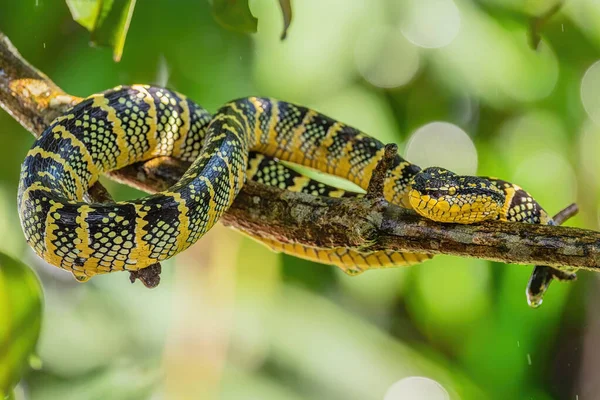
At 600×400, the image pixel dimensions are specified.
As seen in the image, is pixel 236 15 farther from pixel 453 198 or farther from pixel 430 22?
pixel 430 22

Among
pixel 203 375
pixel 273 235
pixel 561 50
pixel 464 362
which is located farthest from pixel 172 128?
pixel 561 50

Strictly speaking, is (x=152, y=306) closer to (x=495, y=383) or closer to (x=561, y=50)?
(x=495, y=383)

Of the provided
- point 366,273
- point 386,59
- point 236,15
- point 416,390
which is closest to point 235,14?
point 236,15

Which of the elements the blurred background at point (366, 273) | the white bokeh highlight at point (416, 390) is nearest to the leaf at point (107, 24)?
the blurred background at point (366, 273)

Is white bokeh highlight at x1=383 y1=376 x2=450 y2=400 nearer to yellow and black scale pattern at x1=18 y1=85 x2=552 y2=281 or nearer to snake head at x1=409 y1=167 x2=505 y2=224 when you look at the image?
yellow and black scale pattern at x1=18 y1=85 x2=552 y2=281

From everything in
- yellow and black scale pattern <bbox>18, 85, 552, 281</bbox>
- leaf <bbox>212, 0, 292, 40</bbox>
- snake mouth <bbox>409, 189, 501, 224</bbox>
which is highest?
leaf <bbox>212, 0, 292, 40</bbox>

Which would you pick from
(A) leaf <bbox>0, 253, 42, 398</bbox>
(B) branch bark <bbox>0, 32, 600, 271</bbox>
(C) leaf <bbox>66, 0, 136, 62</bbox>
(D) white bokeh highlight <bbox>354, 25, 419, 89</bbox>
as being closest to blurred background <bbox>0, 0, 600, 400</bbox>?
(D) white bokeh highlight <bbox>354, 25, 419, 89</bbox>
